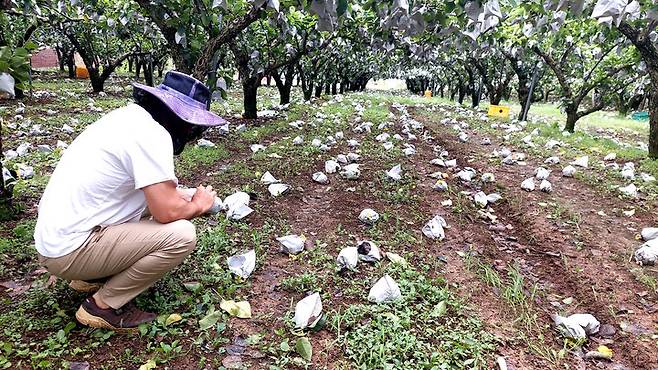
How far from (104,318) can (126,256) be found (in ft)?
1.02

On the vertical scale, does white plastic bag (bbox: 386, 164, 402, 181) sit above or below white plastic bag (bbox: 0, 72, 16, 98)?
below

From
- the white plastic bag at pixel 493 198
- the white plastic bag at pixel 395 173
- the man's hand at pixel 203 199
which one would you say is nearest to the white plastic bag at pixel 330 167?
the white plastic bag at pixel 395 173

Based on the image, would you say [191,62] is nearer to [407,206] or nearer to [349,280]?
[407,206]

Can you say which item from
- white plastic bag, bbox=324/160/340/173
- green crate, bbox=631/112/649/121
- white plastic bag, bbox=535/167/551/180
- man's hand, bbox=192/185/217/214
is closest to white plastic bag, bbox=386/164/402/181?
white plastic bag, bbox=324/160/340/173

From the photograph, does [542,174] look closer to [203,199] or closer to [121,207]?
[203,199]

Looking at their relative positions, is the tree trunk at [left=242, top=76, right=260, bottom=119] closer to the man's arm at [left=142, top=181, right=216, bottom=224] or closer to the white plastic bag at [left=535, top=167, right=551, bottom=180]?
the white plastic bag at [left=535, top=167, right=551, bottom=180]

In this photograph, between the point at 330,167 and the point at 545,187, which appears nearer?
the point at 545,187

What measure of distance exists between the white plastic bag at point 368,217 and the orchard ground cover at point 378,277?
0.09 m

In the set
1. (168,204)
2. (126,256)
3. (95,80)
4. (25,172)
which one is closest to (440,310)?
(168,204)

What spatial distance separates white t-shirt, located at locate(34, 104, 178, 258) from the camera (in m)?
1.76

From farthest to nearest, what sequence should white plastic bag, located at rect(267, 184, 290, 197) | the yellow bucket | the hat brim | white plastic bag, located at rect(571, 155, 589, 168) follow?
1. the yellow bucket
2. white plastic bag, located at rect(571, 155, 589, 168)
3. white plastic bag, located at rect(267, 184, 290, 197)
4. the hat brim

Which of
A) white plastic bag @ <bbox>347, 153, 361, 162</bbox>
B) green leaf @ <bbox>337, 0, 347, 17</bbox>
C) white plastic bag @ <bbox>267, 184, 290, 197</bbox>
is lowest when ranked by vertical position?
white plastic bag @ <bbox>267, 184, 290, 197</bbox>

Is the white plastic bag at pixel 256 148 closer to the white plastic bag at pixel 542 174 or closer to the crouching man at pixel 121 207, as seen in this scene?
the white plastic bag at pixel 542 174

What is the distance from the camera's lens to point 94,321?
1.93 metres
